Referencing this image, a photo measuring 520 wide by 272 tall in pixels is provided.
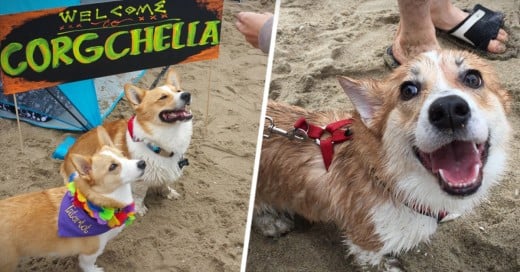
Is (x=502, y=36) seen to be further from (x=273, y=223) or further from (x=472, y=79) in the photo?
(x=273, y=223)

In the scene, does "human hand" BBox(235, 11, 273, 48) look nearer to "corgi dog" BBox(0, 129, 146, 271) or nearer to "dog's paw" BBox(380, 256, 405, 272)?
"corgi dog" BBox(0, 129, 146, 271)

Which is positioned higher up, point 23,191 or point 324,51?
point 324,51

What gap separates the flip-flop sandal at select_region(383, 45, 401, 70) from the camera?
3.18 meters

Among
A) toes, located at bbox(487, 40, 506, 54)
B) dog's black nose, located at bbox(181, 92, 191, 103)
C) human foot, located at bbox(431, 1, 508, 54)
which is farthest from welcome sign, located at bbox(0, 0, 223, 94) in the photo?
toes, located at bbox(487, 40, 506, 54)

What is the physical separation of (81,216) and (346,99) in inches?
61.7

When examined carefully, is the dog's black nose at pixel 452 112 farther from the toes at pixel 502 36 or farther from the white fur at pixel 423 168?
the toes at pixel 502 36

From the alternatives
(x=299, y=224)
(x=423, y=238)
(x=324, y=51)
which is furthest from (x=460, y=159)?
(x=324, y=51)

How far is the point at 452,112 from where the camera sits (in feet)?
5.27

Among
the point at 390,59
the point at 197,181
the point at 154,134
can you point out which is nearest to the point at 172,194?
the point at 197,181

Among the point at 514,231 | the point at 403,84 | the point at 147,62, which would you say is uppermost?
the point at 403,84

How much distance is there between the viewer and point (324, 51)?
3383mm

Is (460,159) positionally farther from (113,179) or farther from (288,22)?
(288,22)

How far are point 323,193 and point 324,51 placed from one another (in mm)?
1431

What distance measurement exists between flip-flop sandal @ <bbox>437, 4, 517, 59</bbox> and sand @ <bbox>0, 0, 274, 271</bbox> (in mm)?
1320
